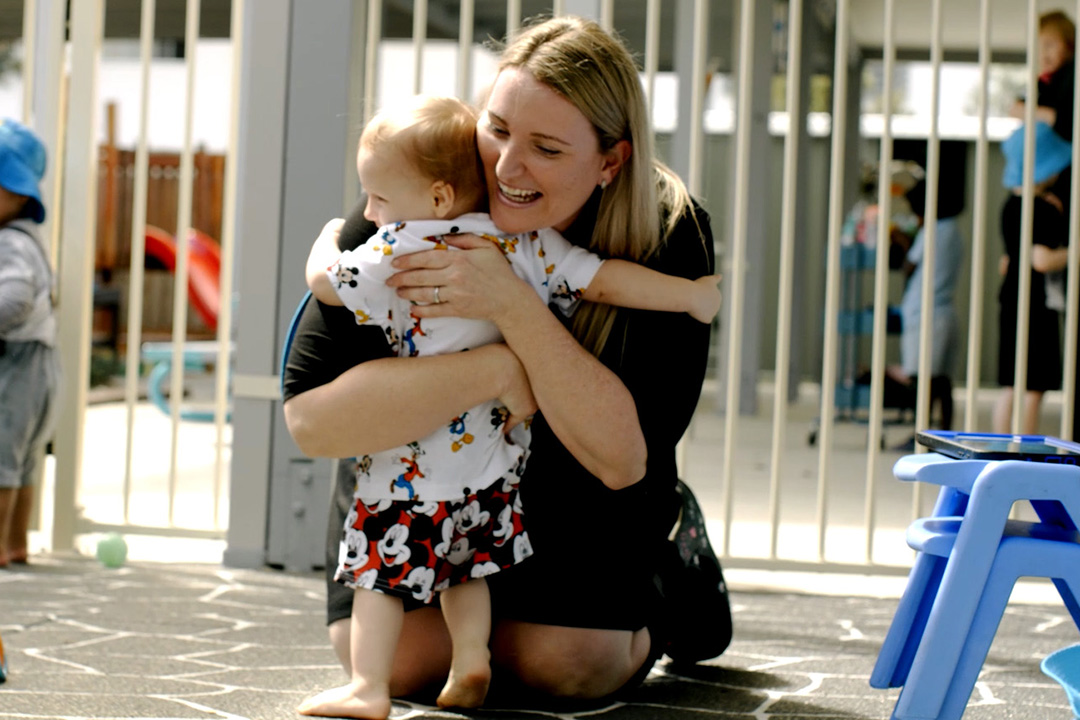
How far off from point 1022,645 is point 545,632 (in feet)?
3.70

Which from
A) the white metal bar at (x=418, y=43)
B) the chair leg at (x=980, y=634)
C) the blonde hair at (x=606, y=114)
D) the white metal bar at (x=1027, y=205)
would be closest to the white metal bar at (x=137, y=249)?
the white metal bar at (x=418, y=43)

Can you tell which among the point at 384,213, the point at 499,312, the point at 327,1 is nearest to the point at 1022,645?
the point at 499,312

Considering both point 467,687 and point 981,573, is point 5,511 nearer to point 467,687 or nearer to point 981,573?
point 467,687

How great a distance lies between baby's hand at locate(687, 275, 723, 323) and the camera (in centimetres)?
189

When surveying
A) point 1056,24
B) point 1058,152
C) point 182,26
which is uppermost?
point 182,26

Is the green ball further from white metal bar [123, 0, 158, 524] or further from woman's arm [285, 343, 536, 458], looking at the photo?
woman's arm [285, 343, 536, 458]

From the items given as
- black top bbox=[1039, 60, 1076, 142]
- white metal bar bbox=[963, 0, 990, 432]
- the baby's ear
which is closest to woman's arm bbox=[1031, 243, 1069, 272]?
black top bbox=[1039, 60, 1076, 142]

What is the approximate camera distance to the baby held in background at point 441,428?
179 cm

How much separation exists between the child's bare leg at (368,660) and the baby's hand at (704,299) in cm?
61

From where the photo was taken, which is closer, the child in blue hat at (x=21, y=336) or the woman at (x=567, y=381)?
the woman at (x=567, y=381)

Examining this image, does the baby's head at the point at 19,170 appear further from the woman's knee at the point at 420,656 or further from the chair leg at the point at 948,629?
the chair leg at the point at 948,629

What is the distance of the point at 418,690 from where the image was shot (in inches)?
80.0

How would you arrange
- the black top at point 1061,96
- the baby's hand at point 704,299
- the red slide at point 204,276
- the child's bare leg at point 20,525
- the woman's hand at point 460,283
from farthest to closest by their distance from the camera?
the red slide at point 204,276 → the black top at point 1061,96 → the child's bare leg at point 20,525 → the baby's hand at point 704,299 → the woman's hand at point 460,283

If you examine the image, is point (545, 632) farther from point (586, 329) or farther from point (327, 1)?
point (327, 1)
